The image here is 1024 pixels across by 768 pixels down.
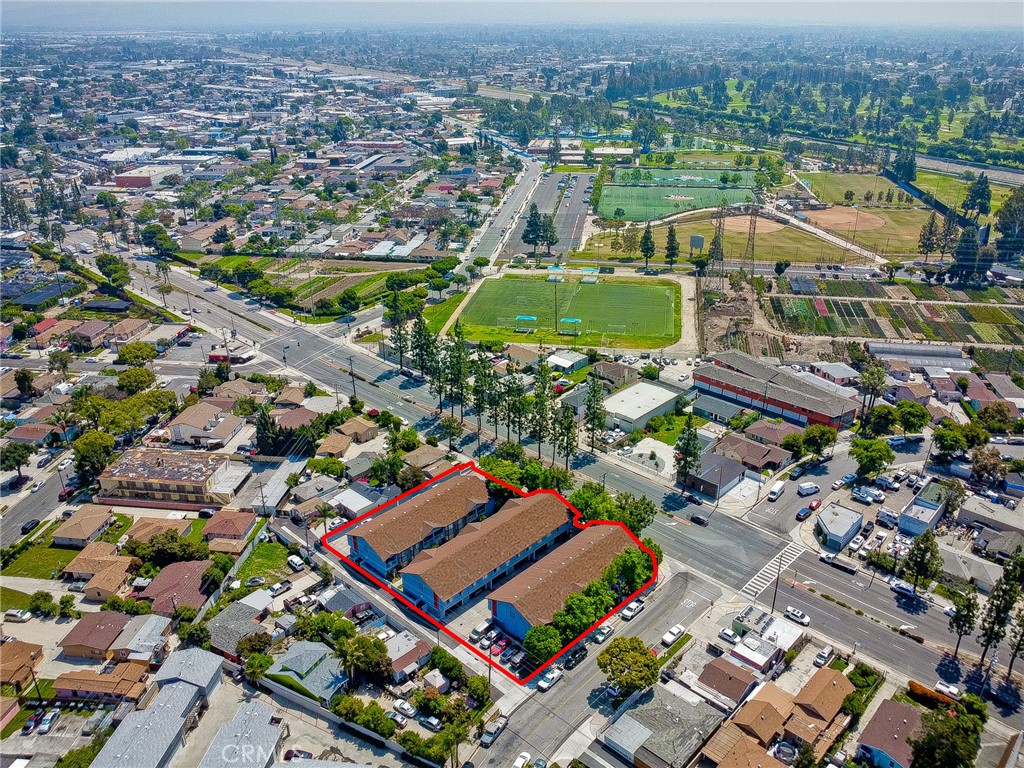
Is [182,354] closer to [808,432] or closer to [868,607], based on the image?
[808,432]

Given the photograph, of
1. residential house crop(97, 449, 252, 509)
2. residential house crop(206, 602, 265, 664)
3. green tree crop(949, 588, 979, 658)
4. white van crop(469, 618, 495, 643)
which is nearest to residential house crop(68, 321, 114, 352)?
residential house crop(97, 449, 252, 509)

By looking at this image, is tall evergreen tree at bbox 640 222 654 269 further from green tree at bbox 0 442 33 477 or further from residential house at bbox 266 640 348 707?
residential house at bbox 266 640 348 707

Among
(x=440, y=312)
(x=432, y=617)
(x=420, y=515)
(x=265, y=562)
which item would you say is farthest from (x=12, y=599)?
(x=440, y=312)

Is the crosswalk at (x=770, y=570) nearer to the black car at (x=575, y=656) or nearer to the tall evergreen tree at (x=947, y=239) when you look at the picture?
the black car at (x=575, y=656)

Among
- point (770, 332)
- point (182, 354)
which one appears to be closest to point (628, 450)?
point (770, 332)

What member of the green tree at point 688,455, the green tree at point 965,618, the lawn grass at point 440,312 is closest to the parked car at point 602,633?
the green tree at point 688,455

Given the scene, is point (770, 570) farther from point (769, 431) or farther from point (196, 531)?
point (196, 531)
